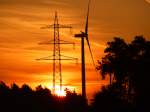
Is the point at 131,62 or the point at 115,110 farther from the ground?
the point at 131,62

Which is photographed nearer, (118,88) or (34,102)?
(118,88)

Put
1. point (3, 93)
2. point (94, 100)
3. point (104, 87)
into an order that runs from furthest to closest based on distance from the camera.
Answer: point (3, 93) < point (104, 87) < point (94, 100)

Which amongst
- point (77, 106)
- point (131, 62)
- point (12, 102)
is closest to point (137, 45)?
point (131, 62)

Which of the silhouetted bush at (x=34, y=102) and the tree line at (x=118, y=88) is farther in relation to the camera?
the silhouetted bush at (x=34, y=102)

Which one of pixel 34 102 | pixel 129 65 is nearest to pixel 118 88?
pixel 129 65

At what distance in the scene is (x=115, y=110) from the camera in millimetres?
115625

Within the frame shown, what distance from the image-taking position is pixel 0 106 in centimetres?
15300

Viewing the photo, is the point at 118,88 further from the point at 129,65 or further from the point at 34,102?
the point at 34,102

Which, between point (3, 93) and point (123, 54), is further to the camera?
point (3, 93)

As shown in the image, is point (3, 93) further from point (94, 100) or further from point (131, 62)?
point (94, 100)

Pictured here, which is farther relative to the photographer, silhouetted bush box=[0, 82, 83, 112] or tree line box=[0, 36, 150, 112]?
silhouetted bush box=[0, 82, 83, 112]

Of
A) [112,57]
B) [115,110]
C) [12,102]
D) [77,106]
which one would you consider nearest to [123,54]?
[112,57]

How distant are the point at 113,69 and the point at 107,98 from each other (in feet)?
133

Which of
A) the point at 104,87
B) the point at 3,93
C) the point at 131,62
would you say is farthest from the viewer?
the point at 3,93
